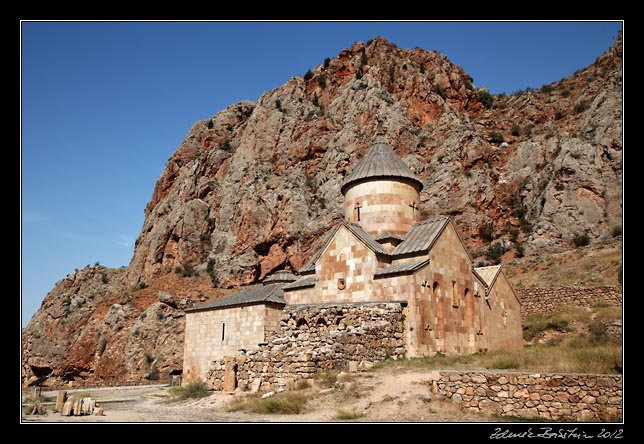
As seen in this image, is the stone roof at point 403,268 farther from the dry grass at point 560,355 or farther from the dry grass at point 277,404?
the dry grass at point 277,404

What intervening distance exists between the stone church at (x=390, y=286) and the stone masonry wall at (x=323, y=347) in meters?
0.50

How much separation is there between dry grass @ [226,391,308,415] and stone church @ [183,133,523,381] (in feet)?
14.5

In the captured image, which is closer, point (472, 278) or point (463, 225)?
point (472, 278)

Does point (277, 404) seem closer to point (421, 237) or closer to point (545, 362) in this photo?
point (545, 362)

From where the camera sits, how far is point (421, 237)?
18641 mm

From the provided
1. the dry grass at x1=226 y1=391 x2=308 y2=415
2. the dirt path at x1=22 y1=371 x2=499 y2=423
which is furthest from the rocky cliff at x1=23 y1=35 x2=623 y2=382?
the dry grass at x1=226 y1=391 x2=308 y2=415

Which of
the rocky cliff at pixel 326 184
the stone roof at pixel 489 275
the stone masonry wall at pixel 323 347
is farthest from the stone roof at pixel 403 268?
the rocky cliff at pixel 326 184

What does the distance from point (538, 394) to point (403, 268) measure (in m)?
7.92

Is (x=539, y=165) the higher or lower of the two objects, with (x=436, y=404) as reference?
higher
